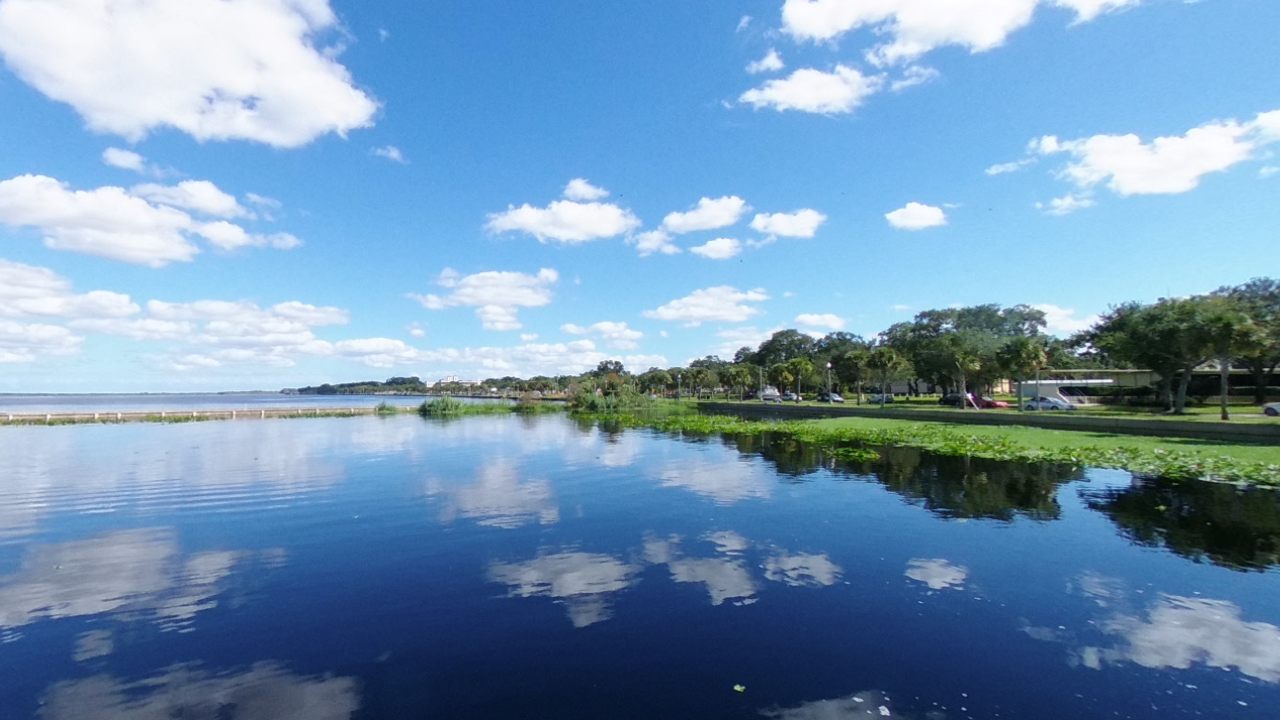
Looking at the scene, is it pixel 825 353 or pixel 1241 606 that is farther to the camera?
pixel 825 353

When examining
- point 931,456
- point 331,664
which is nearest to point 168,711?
point 331,664

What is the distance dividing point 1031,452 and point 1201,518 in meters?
12.3

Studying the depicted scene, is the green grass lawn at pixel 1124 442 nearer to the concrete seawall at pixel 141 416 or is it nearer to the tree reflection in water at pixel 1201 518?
the tree reflection in water at pixel 1201 518

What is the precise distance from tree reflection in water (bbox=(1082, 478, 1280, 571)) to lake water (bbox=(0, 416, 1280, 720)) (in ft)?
0.33

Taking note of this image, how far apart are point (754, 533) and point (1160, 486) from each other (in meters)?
14.0

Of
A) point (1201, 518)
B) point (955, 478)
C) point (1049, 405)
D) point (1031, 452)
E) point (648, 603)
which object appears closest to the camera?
point (648, 603)

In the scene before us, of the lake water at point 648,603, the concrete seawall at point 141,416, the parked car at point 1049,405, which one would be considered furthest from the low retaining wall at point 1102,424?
the concrete seawall at point 141,416

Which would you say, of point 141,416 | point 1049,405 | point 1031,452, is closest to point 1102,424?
point 1031,452

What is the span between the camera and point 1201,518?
47.2 feet

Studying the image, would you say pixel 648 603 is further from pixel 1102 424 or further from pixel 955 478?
pixel 1102 424

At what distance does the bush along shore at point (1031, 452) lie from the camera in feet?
64.7

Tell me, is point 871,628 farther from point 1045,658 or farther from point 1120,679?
point 1120,679

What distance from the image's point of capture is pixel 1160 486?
18.5 meters

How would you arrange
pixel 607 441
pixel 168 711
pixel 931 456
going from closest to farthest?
pixel 168 711, pixel 931 456, pixel 607 441
